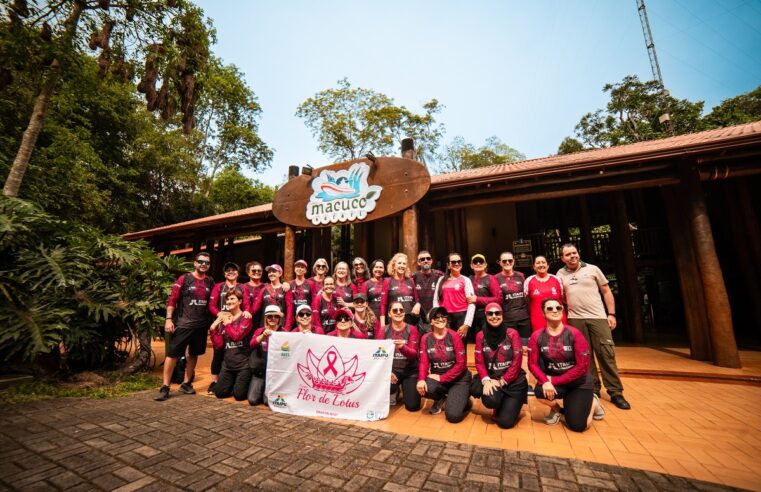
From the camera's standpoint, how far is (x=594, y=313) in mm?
4121

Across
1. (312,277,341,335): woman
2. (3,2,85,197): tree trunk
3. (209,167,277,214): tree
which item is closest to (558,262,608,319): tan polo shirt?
(312,277,341,335): woman

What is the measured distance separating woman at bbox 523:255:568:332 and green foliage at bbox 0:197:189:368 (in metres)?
6.41

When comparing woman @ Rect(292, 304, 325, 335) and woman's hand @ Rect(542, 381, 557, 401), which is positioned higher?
woman @ Rect(292, 304, 325, 335)

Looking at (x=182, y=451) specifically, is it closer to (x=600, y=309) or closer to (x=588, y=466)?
(x=588, y=466)

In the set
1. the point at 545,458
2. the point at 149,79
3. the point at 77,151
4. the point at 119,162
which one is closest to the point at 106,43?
the point at 149,79

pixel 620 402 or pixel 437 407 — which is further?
pixel 437 407

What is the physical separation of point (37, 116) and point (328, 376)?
10.8 m

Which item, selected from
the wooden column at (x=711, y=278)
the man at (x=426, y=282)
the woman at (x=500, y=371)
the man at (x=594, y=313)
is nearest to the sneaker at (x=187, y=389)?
the man at (x=426, y=282)

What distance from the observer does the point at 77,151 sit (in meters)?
12.6

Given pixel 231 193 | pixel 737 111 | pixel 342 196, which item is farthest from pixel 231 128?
pixel 737 111

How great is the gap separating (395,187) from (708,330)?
636 centimetres

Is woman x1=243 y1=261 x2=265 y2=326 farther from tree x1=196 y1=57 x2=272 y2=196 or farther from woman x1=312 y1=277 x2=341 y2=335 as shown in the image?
tree x1=196 y1=57 x2=272 y2=196

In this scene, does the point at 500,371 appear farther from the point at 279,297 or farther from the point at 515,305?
the point at 279,297

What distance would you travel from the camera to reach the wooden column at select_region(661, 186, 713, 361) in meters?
5.55
